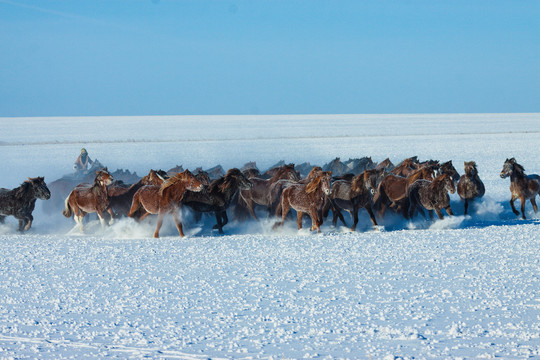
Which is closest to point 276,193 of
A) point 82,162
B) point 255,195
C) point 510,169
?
point 255,195

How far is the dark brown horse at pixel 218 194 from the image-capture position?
10.0 metres

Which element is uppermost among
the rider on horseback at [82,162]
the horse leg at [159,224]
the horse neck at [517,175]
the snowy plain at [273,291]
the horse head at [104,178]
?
the rider on horseback at [82,162]

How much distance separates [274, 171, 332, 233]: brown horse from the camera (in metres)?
9.73

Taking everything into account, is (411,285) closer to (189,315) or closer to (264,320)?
(264,320)

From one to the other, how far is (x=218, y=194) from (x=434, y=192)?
319 centimetres

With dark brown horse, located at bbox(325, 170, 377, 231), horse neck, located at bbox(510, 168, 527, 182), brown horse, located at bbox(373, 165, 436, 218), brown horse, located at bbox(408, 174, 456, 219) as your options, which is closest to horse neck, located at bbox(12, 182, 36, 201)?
dark brown horse, located at bbox(325, 170, 377, 231)

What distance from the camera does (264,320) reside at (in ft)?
18.2

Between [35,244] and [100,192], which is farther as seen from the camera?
[100,192]

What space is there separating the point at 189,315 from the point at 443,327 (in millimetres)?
2016

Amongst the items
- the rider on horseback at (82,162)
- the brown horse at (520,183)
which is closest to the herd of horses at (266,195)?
the brown horse at (520,183)

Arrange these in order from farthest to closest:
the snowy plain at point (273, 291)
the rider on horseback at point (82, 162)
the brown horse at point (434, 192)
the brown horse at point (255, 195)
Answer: the rider on horseback at point (82, 162)
the brown horse at point (255, 195)
the brown horse at point (434, 192)
the snowy plain at point (273, 291)

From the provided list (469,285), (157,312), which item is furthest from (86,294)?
(469,285)

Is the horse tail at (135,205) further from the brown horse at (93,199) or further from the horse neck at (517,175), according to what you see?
the horse neck at (517,175)

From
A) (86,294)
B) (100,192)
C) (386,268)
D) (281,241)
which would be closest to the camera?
(86,294)
